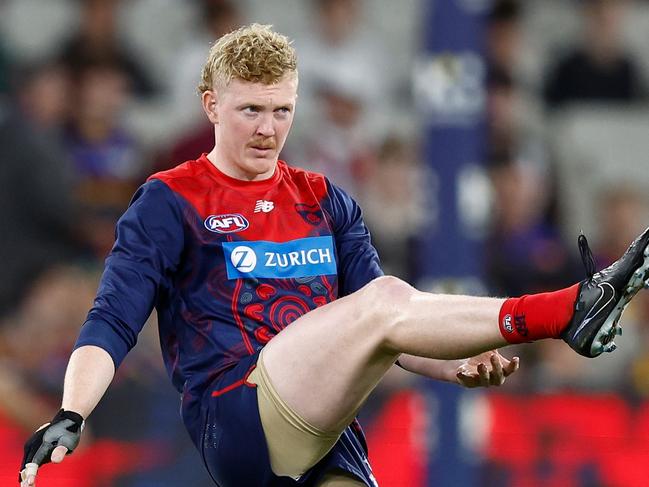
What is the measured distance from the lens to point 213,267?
173 inches

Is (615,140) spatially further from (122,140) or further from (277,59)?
(277,59)

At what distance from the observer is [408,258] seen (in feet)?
24.8

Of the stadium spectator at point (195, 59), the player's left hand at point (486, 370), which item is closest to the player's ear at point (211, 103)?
the player's left hand at point (486, 370)

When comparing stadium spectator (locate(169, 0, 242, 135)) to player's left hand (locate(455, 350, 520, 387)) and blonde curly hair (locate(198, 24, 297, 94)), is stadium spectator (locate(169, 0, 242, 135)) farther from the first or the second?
player's left hand (locate(455, 350, 520, 387))

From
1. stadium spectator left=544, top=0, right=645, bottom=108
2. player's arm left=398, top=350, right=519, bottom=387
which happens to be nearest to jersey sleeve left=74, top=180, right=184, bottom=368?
player's arm left=398, top=350, right=519, bottom=387

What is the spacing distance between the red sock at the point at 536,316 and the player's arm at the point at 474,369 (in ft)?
1.17

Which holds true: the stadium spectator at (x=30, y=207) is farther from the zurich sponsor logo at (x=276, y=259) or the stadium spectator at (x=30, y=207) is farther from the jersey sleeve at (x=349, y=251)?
the zurich sponsor logo at (x=276, y=259)

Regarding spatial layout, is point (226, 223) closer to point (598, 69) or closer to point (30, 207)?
point (30, 207)

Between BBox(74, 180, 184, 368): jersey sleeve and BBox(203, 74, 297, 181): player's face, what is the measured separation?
242 millimetres

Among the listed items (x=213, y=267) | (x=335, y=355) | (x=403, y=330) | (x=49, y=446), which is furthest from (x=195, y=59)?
(x=49, y=446)

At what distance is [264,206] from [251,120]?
0.95ft

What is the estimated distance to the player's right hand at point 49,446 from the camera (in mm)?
3746

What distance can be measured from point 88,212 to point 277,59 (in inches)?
150

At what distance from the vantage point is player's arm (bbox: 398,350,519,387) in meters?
4.25
